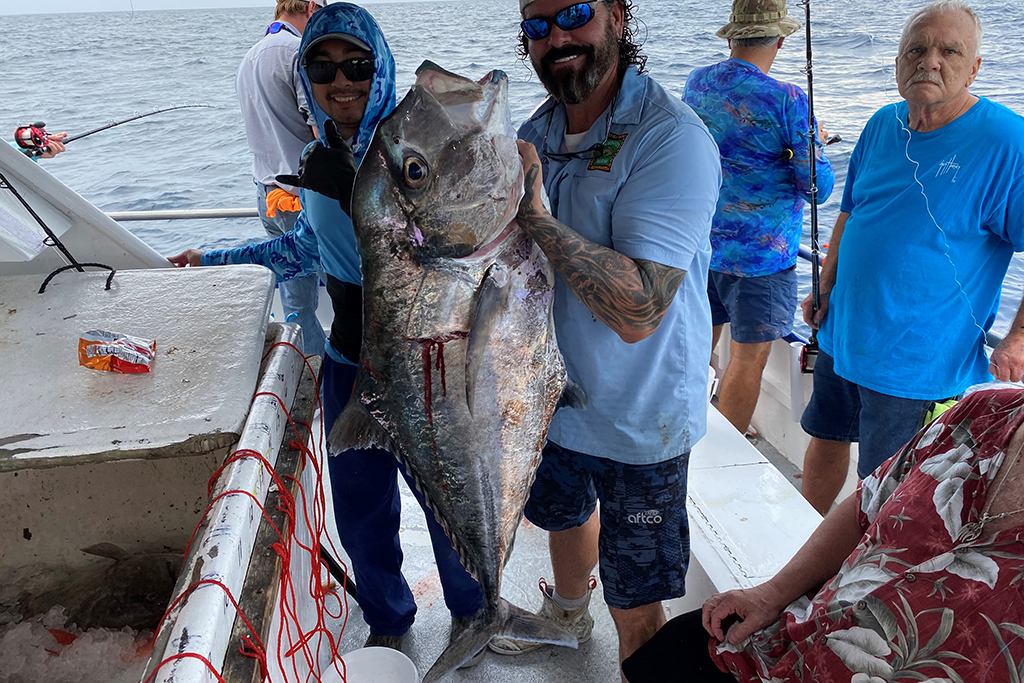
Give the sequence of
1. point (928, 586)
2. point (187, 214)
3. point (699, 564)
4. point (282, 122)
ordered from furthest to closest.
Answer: point (187, 214) → point (282, 122) → point (699, 564) → point (928, 586)

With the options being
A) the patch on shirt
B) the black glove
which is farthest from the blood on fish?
the black glove

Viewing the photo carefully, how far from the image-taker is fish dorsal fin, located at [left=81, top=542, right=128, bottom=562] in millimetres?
1761

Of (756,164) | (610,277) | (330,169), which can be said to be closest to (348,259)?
(330,169)

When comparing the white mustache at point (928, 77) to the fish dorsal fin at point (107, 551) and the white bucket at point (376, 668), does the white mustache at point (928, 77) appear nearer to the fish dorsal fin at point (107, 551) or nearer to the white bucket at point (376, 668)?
the white bucket at point (376, 668)

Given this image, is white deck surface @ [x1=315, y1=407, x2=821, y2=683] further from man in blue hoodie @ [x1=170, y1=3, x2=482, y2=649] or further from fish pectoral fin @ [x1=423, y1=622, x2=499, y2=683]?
fish pectoral fin @ [x1=423, y1=622, x2=499, y2=683]

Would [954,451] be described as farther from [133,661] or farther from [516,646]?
[133,661]

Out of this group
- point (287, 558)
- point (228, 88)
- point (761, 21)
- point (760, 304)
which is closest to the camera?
point (287, 558)

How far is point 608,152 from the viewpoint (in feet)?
5.06

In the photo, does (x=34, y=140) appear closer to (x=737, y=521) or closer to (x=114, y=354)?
(x=114, y=354)

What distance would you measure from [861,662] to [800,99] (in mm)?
2332

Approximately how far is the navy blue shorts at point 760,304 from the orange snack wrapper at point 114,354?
240cm

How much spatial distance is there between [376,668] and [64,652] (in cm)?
75

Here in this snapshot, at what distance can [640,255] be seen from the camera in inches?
55.7

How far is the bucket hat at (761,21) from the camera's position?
9.62 ft
